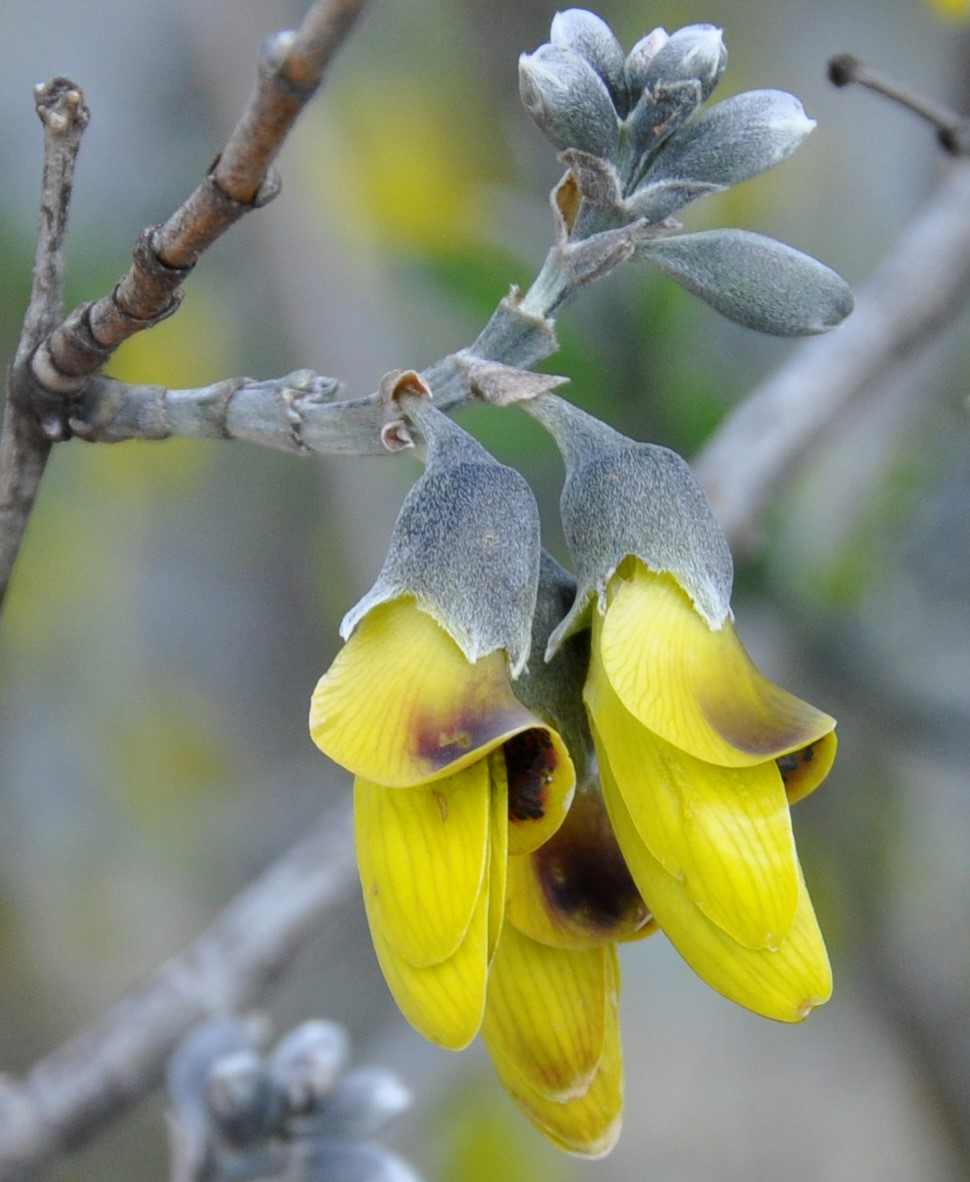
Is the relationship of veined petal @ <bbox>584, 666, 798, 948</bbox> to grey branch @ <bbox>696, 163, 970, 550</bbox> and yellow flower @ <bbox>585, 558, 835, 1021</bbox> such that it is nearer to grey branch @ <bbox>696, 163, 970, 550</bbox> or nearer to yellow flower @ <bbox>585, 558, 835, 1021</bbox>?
yellow flower @ <bbox>585, 558, 835, 1021</bbox>

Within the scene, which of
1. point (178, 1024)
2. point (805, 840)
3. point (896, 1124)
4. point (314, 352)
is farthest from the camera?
point (896, 1124)

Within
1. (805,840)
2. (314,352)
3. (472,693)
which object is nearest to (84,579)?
(314,352)

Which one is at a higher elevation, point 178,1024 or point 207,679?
point 178,1024

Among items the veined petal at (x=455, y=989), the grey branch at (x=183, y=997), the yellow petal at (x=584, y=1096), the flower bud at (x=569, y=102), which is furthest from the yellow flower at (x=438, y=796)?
the grey branch at (x=183, y=997)

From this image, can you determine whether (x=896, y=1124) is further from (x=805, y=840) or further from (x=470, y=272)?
(x=470, y=272)

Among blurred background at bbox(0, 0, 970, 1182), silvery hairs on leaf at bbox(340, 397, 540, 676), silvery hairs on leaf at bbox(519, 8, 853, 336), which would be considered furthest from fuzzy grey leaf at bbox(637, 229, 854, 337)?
blurred background at bbox(0, 0, 970, 1182)

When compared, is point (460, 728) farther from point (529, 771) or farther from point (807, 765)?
point (807, 765)

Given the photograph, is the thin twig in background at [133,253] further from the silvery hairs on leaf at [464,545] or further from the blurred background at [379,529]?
the blurred background at [379,529]
